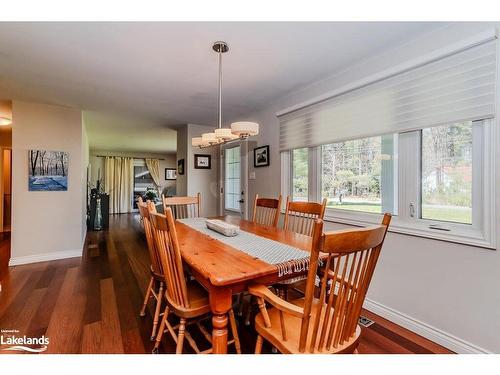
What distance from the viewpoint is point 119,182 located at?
8.48 meters

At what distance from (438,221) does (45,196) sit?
4.54m

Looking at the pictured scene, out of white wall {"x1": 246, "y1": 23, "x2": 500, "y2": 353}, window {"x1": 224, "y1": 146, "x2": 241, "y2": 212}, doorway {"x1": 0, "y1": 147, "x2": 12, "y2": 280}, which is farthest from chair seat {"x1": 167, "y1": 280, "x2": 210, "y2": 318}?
doorway {"x1": 0, "y1": 147, "x2": 12, "y2": 280}

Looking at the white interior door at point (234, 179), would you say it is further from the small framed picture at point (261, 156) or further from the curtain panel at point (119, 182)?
the curtain panel at point (119, 182)

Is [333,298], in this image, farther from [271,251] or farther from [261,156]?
[261,156]

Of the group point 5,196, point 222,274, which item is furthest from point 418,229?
point 5,196

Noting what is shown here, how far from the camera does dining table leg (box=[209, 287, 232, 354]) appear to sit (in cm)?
114

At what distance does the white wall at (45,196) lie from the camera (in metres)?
3.30

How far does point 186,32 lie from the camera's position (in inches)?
69.2

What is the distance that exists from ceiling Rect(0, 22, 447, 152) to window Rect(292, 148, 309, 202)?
0.76m

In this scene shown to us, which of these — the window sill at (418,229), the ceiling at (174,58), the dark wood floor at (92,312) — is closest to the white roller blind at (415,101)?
the ceiling at (174,58)

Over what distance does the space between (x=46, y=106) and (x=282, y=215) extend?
3.55 m

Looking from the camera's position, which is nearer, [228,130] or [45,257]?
[228,130]

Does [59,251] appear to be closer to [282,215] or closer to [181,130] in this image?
[181,130]
